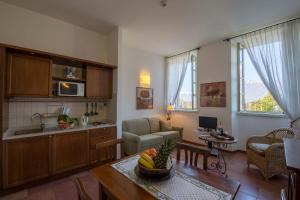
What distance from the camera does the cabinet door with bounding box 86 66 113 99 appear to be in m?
3.32

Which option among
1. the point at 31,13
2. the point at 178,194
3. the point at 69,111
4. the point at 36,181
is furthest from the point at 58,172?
the point at 31,13

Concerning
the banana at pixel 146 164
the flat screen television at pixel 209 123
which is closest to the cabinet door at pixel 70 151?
the banana at pixel 146 164

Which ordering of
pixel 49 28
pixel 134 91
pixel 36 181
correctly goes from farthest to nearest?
pixel 134 91, pixel 49 28, pixel 36 181

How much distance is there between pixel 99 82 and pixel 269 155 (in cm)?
357

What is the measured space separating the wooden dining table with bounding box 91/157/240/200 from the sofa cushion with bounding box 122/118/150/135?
283cm

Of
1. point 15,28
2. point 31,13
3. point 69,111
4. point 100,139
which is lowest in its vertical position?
point 100,139

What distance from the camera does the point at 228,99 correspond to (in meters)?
4.14

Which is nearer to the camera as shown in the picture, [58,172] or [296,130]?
[58,172]

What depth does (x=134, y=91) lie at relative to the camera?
490cm

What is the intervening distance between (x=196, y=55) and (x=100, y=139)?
12.8ft

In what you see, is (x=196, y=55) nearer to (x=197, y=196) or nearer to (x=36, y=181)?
(x=197, y=196)

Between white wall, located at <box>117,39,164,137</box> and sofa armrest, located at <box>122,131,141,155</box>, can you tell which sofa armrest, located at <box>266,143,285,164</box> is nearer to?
sofa armrest, located at <box>122,131,141,155</box>

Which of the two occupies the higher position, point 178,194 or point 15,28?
point 15,28

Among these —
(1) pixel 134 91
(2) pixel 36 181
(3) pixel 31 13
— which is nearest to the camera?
(2) pixel 36 181
